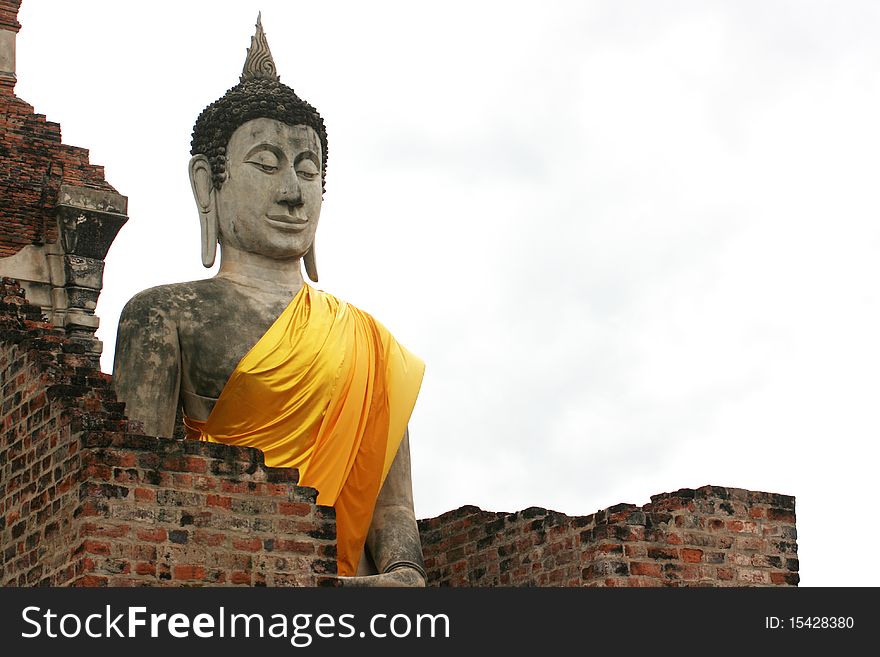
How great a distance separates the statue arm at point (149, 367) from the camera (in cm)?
1271

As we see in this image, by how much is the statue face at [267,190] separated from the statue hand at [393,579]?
2.12 metres

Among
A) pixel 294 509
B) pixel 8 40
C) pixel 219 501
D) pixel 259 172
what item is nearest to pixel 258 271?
pixel 259 172

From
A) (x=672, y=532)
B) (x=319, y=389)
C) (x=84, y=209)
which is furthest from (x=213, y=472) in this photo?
(x=84, y=209)

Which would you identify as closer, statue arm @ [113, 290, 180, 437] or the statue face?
statue arm @ [113, 290, 180, 437]

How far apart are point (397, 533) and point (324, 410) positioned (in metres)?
0.80

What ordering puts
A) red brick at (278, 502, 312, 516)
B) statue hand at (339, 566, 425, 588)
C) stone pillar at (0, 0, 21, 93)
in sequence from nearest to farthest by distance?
1. red brick at (278, 502, 312, 516)
2. statue hand at (339, 566, 425, 588)
3. stone pillar at (0, 0, 21, 93)

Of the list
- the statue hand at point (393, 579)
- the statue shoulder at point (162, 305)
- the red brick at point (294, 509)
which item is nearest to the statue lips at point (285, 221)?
the statue shoulder at point (162, 305)

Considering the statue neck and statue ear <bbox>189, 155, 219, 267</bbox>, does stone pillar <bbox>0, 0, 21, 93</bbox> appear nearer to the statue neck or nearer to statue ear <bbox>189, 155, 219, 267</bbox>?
statue ear <bbox>189, 155, 219, 267</bbox>

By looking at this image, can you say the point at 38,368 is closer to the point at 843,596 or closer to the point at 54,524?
the point at 54,524

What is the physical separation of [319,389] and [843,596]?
11.0 ft

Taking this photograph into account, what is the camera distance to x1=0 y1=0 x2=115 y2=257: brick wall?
1781cm

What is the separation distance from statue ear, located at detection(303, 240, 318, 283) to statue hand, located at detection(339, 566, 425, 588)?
2066 millimetres

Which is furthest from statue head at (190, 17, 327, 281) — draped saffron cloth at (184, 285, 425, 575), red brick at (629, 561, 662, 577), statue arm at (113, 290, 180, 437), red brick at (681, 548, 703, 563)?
red brick at (681, 548, 703, 563)

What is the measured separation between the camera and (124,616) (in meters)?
10.2
